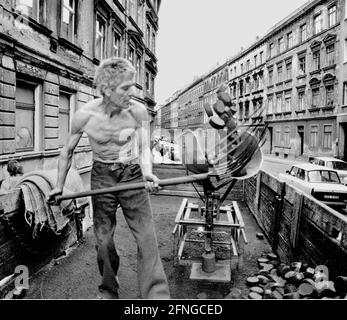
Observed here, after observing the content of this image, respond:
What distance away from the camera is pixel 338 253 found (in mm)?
2527

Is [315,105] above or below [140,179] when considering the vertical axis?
above

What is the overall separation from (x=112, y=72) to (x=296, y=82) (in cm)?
947

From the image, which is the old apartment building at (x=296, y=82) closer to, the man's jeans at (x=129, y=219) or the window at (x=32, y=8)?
the man's jeans at (x=129, y=219)

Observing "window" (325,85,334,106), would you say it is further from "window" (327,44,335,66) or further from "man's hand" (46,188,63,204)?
"man's hand" (46,188,63,204)

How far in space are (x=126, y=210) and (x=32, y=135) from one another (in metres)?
4.62

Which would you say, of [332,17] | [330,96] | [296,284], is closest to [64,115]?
[296,284]

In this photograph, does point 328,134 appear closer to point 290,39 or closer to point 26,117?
point 290,39

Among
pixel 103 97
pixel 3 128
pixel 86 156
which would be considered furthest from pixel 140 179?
pixel 86 156

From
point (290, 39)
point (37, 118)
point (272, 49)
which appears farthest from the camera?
point (290, 39)

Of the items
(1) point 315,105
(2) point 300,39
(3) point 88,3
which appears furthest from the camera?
(1) point 315,105

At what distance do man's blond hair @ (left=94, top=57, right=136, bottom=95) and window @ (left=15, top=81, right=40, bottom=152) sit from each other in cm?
398

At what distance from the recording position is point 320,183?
8.22 meters

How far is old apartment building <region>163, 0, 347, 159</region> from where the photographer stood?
614cm
